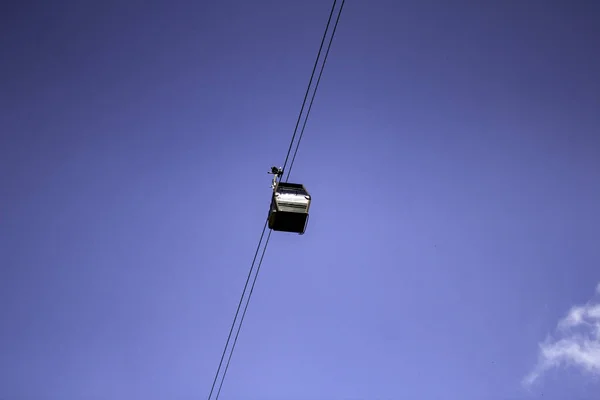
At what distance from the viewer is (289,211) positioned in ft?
31.8

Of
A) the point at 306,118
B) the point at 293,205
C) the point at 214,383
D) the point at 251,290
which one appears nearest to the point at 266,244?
the point at 251,290

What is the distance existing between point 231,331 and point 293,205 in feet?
16.1

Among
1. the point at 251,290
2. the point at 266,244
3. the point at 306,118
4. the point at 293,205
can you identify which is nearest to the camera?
the point at 293,205

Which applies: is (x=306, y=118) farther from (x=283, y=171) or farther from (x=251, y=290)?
(x=251, y=290)

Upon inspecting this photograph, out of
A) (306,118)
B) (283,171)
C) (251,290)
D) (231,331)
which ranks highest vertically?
(306,118)

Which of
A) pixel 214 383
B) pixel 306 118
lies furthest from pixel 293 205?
pixel 214 383

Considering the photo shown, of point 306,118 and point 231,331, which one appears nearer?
point 306,118

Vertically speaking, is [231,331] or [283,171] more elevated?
[283,171]

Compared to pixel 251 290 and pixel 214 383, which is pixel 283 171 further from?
pixel 214 383

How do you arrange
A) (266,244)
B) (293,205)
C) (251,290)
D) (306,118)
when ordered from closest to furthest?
(293,205) → (306,118) → (266,244) → (251,290)

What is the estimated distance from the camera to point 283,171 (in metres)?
11.2

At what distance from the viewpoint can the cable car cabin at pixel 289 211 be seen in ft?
31.8

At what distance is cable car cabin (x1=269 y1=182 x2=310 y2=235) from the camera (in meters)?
9.70

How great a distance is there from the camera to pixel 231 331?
12.9 m
